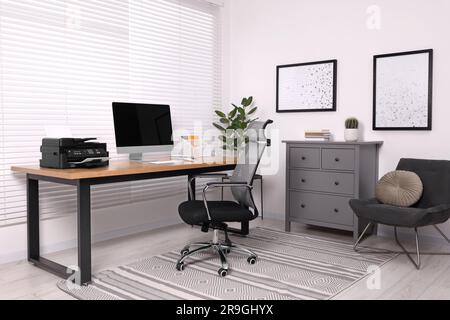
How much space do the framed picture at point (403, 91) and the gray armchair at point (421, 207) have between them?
17.3 inches

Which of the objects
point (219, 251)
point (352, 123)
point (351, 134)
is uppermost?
point (352, 123)

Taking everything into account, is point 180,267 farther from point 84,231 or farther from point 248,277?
point 84,231

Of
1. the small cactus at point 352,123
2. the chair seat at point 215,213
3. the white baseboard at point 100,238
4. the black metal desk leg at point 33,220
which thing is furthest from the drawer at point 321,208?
the black metal desk leg at point 33,220

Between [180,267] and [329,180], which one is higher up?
[329,180]

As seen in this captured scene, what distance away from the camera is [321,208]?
4.32 metres

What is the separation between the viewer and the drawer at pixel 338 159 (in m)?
4.06

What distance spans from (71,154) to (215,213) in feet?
3.76

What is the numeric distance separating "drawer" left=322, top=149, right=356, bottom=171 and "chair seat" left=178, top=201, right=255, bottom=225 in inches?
50.5

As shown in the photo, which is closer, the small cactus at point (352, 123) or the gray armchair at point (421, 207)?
the gray armchair at point (421, 207)

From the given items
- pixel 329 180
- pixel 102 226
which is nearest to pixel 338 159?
pixel 329 180

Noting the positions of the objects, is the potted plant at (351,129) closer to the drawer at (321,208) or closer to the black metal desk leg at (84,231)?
the drawer at (321,208)
